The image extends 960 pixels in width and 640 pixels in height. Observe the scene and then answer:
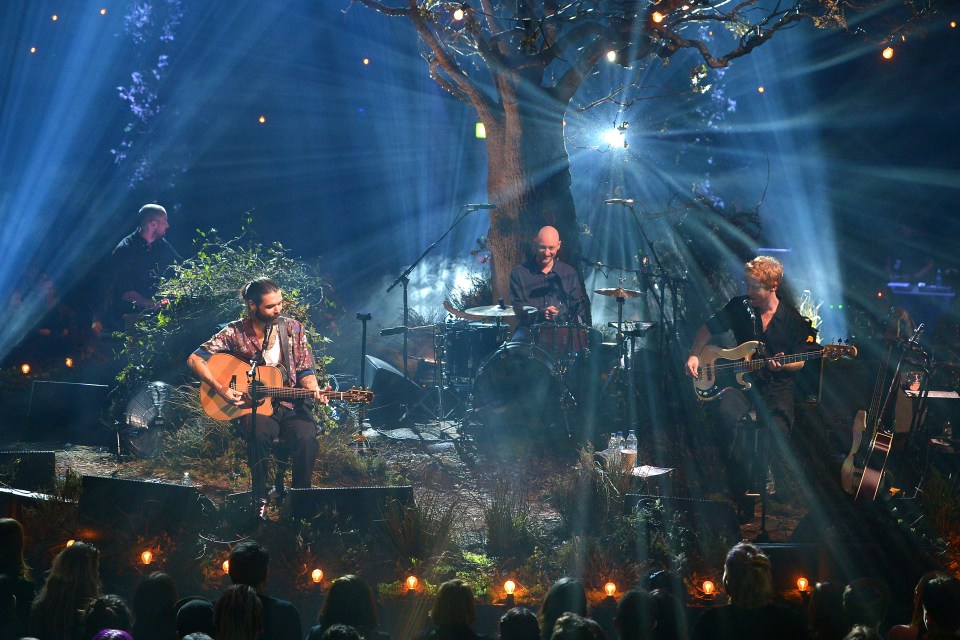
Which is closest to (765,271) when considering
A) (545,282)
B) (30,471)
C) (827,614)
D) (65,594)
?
(545,282)

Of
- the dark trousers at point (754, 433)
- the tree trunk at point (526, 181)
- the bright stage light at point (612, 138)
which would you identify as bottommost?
the dark trousers at point (754, 433)

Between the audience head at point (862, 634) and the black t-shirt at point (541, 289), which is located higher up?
the black t-shirt at point (541, 289)

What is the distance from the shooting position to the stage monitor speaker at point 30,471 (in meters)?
7.23

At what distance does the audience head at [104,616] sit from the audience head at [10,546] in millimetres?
912

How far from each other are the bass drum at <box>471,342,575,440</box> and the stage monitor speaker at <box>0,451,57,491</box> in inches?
168

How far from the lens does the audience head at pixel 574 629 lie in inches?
144

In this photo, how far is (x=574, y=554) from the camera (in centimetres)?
619

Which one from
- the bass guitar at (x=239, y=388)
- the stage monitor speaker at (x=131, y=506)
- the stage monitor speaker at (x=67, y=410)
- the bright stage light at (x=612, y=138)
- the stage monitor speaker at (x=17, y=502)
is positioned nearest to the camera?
the stage monitor speaker at (x=131, y=506)

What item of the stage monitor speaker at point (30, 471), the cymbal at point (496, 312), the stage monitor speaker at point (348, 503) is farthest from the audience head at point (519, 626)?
the cymbal at point (496, 312)

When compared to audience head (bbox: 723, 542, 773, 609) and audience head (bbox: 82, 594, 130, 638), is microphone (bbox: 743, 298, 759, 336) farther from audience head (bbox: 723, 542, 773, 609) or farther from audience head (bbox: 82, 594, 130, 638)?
audience head (bbox: 82, 594, 130, 638)

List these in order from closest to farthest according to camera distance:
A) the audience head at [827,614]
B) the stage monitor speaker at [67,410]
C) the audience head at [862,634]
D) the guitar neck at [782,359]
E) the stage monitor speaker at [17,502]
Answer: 1. the audience head at [862,634]
2. the audience head at [827,614]
3. the stage monitor speaker at [17,502]
4. the guitar neck at [782,359]
5. the stage monitor speaker at [67,410]

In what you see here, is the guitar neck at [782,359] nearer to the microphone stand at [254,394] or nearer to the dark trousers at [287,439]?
the dark trousers at [287,439]

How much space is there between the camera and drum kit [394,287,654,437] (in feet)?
30.0

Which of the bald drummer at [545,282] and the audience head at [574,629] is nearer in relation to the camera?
the audience head at [574,629]
